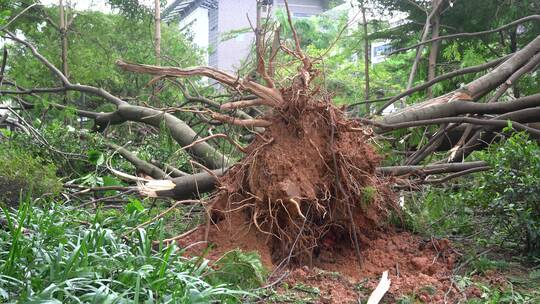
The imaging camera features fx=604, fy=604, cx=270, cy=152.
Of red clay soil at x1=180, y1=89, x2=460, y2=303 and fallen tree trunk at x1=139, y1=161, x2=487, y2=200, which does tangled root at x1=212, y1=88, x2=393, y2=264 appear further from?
fallen tree trunk at x1=139, y1=161, x2=487, y2=200

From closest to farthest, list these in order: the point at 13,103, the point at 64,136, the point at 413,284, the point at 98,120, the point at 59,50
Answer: the point at 413,284, the point at 64,136, the point at 98,120, the point at 13,103, the point at 59,50

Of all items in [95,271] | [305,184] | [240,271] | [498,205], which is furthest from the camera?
[498,205]

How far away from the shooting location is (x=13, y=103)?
1079cm

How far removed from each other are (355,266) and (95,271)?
78.6 inches

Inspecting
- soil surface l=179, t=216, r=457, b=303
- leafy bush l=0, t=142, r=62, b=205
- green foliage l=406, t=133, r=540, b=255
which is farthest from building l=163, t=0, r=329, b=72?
soil surface l=179, t=216, r=457, b=303

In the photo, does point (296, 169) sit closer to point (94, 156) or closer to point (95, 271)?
point (95, 271)

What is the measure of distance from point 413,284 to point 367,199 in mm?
854

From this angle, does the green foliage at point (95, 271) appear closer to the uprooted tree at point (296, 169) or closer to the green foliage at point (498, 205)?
the uprooted tree at point (296, 169)

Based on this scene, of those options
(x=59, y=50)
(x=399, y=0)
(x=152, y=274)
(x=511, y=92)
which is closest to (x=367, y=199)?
(x=152, y=274)

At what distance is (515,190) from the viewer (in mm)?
A: 4508

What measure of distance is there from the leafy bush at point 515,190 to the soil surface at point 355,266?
0.52 metres

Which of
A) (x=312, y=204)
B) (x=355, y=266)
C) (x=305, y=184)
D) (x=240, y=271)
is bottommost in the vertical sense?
(x=355, y=266)

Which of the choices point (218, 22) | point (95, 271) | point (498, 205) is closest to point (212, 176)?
point (95, 271)

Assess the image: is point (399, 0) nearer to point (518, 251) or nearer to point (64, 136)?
point (64, 136)
